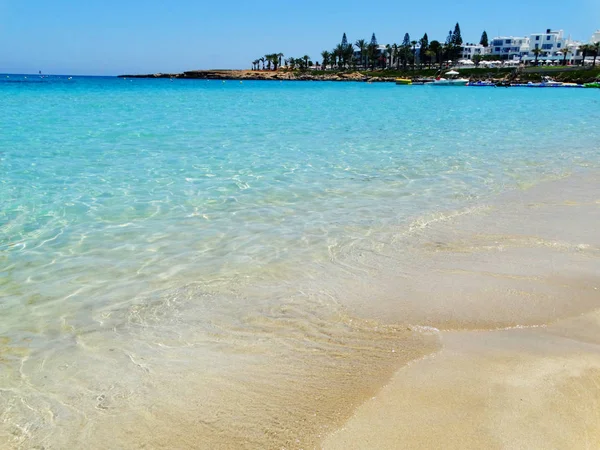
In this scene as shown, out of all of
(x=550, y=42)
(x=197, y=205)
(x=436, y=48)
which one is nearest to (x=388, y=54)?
(x=436, y=48)

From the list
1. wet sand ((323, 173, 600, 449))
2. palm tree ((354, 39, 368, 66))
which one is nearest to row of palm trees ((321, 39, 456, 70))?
palm tree ((354, 39, 368, 66))

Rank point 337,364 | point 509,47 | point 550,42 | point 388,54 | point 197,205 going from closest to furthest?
1. point 337,364
2. point 197,205
3. point 550,42
4. point 509,47
5. point 388,54

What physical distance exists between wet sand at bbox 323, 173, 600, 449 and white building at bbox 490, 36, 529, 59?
163437mm

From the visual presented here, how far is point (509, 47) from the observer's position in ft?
503

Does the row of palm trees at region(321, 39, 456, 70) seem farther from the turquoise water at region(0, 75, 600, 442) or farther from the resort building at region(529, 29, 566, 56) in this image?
the turquoise water at region(0, 75, 600, 442)

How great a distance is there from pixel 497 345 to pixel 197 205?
6201 millimetres

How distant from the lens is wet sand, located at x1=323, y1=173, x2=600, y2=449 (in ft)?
10.9

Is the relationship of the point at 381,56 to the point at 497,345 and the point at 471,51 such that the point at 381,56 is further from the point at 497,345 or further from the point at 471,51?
the point at 497,345

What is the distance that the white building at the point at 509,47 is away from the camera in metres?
150

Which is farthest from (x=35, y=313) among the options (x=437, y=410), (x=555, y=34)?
(x=555, y=34)

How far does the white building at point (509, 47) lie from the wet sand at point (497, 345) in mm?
163437

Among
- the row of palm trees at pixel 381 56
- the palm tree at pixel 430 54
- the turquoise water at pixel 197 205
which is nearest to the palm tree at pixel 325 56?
the row of palm trees at pixel 381 56

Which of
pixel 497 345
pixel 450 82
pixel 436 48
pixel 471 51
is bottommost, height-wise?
pixel 497 345

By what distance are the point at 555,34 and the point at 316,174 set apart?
16106cm
